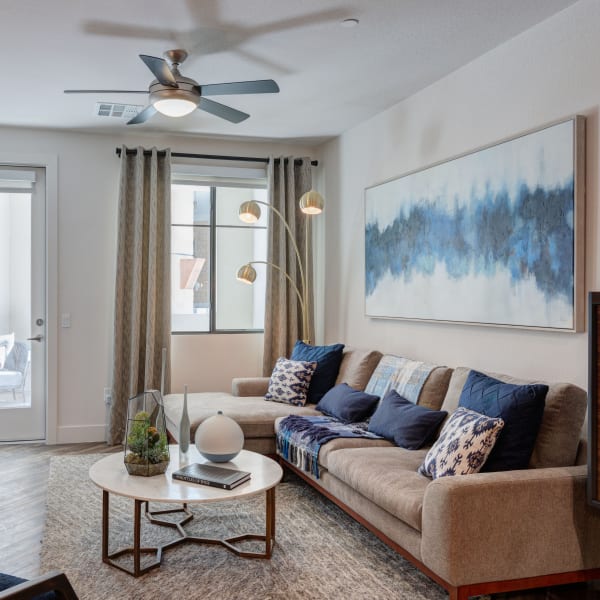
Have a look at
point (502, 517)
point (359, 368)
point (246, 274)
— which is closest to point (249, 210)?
point (246, 274)

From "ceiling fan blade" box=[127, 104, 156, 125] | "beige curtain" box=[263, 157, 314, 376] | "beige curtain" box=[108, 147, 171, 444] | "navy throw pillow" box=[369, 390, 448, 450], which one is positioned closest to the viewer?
"navy throw pillow" box=[369, 390, 448, 450]

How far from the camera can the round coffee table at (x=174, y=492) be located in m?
2.87

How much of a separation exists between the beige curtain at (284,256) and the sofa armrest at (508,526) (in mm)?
3359

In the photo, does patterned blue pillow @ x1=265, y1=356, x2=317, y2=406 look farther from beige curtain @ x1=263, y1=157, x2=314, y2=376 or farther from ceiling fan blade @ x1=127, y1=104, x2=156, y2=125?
ceiling fan blade @ x1=127, y1=104, x2=156, y2=125

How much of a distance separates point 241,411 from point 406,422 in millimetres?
1298

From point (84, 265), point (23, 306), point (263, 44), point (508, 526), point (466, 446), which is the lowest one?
point (508, 526)

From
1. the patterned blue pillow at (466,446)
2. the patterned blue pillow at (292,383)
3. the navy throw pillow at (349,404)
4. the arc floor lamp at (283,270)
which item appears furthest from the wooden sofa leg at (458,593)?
the arc floor lamp at (283,270)

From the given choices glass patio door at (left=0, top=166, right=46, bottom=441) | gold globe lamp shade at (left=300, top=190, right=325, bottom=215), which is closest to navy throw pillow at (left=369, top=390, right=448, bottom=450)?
gold globe lamp shade at (left=300, top=190, right=325, bottom=215)

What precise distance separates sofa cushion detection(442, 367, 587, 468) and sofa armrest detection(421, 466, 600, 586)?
0.19 metres

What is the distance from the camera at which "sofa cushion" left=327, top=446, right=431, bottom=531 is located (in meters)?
2.72

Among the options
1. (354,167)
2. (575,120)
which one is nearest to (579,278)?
(575,120)

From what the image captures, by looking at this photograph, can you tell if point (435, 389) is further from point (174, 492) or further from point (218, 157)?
point (218, 157)

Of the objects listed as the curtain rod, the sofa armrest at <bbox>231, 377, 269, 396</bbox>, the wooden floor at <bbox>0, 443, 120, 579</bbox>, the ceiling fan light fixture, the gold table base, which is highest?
the curtain rod

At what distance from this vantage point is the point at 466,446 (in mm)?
2795
